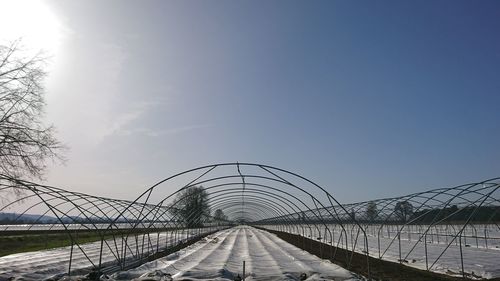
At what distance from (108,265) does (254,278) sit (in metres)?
6.10

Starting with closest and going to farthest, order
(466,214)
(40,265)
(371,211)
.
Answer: (40,265)
(466,214)
(371,211)

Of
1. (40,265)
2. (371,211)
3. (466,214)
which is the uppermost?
(371,211)

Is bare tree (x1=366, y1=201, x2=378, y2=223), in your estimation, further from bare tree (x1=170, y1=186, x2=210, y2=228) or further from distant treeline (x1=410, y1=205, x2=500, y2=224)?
bare tree (x1=170, y1=186, x2=210, y2=228)

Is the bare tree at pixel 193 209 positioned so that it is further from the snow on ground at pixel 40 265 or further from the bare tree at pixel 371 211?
the bare tree at pixel 371 211

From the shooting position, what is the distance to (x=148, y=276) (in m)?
10.8

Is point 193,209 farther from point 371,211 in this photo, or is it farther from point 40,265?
point 40,265

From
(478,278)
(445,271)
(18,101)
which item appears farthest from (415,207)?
(18,101)

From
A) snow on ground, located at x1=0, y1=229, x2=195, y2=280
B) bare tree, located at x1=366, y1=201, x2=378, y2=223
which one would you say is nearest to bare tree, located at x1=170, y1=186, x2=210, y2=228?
snow on ground, located at x1=0, y1=229, x2=195, y2=280

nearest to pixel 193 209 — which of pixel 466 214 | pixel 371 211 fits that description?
pixel 371 211

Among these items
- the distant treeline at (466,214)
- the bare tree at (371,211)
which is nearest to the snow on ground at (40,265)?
the distant treeline at (466,214)

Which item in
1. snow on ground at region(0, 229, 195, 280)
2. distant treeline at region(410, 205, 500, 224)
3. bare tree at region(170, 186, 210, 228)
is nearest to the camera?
snow on ground at region(0, 229, 195, 280)

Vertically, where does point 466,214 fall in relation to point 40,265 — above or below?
above

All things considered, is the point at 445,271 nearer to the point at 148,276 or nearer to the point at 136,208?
the point at 148,276

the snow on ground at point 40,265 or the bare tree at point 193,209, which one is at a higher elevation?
the bare tree at point 193,209
